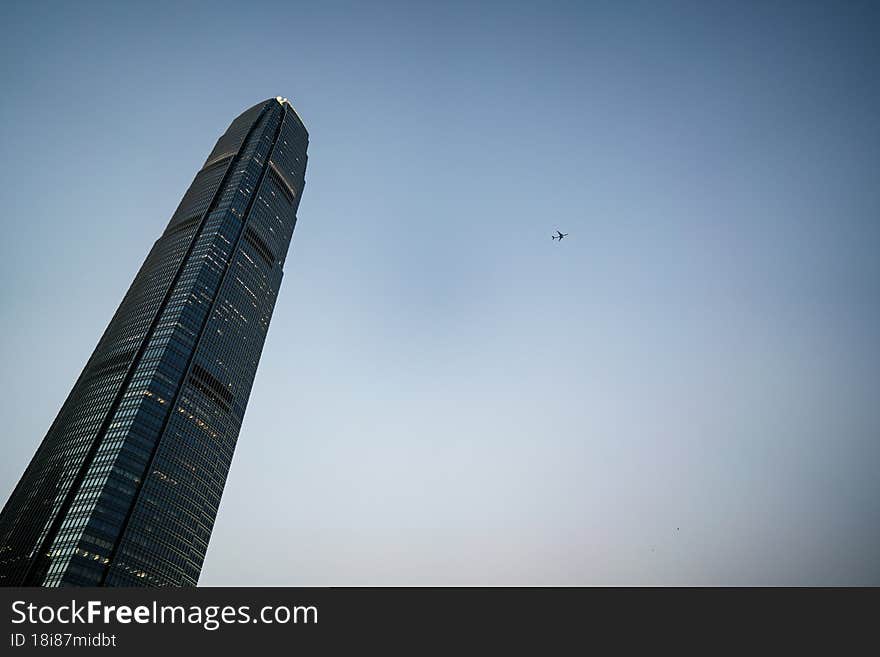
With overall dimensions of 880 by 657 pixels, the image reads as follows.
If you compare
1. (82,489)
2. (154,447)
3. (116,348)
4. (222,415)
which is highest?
(116,348)

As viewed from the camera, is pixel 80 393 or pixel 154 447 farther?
pixel 80 393

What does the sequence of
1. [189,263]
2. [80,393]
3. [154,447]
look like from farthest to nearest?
[189,263] < [80,393] < [154,447]
